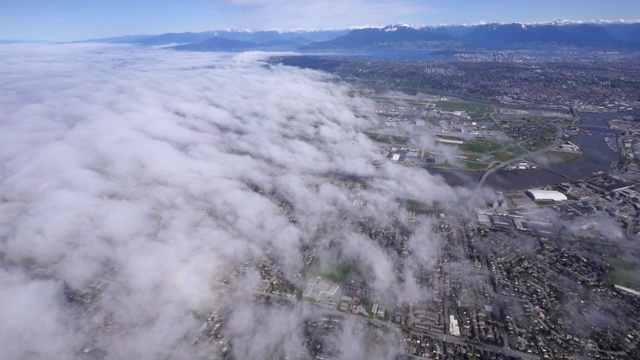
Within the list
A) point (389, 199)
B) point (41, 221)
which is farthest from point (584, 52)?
point (41, 221)

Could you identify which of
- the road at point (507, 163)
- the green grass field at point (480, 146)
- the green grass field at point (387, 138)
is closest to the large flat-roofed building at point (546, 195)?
the road at point (507, 163)

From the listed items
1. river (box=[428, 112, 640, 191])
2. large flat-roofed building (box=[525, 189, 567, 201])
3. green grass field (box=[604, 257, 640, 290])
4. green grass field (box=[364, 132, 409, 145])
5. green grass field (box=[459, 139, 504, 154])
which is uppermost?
green grass field (box=[364, 132, 409, 145])

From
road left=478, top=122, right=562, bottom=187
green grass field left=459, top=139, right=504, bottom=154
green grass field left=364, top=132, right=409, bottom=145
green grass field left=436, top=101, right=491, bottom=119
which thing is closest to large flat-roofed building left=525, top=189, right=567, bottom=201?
road left=478, top=122, right=562, bottom=187

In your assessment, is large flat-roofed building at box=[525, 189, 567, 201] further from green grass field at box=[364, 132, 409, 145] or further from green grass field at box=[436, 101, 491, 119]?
green grass field at box=[436, 101, 491, 119]

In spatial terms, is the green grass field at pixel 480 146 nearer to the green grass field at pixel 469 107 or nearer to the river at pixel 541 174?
the river at pixel 541 174

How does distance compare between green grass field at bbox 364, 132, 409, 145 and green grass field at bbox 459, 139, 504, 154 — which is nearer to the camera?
green grass field at bbox 459, 139, 504, 154

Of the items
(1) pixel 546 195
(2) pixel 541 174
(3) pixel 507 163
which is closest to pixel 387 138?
(3) pixel 507 163

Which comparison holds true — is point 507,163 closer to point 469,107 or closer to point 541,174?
point 541,174

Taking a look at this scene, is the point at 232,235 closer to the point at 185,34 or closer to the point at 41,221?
the point at 41,221
